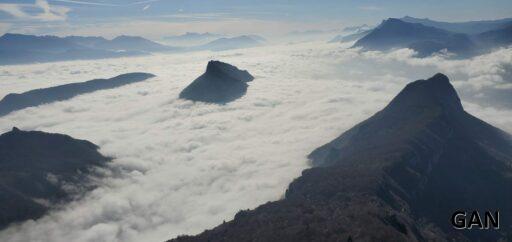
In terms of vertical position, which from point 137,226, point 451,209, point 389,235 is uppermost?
point 389,235

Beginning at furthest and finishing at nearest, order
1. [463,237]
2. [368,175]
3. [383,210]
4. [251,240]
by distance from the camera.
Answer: [368,175]
[463,237]
[383,210]
[251,240]

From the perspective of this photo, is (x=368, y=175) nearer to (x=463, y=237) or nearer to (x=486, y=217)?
(x=463, y=237)

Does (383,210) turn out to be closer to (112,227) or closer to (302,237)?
(302,237)

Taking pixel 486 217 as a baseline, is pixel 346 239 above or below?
above

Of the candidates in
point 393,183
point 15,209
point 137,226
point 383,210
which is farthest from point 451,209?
point 15,209

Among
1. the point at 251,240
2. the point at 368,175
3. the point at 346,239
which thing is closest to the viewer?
the point at 346,239

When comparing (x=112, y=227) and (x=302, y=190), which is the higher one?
(x=302, y=190)

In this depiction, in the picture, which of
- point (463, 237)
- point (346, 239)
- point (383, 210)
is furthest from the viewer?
point (463, 237)

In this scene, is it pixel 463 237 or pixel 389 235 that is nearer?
pixel 389 235

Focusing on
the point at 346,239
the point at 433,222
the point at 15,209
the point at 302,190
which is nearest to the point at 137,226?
the point at 15,209
